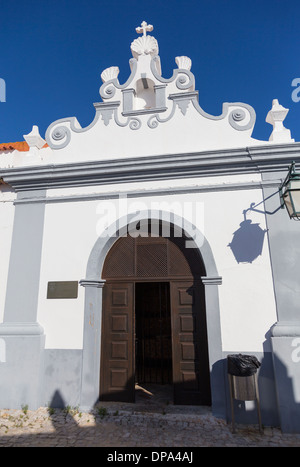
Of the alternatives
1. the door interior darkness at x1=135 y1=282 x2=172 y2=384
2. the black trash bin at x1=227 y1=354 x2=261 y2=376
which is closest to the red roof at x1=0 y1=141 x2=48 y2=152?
the door interior darkness at x1=135 y1=282 x2=172 y2=384

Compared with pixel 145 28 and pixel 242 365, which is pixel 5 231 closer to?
pixel 242 365

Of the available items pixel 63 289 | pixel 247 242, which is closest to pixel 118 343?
pixel 63 289

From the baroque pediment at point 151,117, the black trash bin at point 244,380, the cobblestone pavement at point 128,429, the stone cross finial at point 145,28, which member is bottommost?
the cobblestone pavement at point 128,429

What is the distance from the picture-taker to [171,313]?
5.00 m

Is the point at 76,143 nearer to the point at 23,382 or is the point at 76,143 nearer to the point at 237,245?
the point at 237,245

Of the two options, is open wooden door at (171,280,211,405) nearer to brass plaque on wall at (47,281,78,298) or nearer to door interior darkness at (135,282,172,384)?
brass plaque on wall at (47,281,78,298)

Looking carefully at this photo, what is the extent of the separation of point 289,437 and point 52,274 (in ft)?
14.7

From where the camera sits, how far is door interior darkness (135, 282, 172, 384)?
7.60 meters

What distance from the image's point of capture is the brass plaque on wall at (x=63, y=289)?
512 cm

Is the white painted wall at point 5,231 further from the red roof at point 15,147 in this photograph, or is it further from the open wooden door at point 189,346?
the open wooden door at point 189,346

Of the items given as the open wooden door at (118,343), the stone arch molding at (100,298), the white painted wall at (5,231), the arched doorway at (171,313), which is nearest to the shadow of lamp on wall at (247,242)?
the stone arch molding at (100,298)

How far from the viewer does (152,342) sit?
26.2 ft

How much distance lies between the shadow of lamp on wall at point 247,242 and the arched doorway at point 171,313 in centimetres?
68
